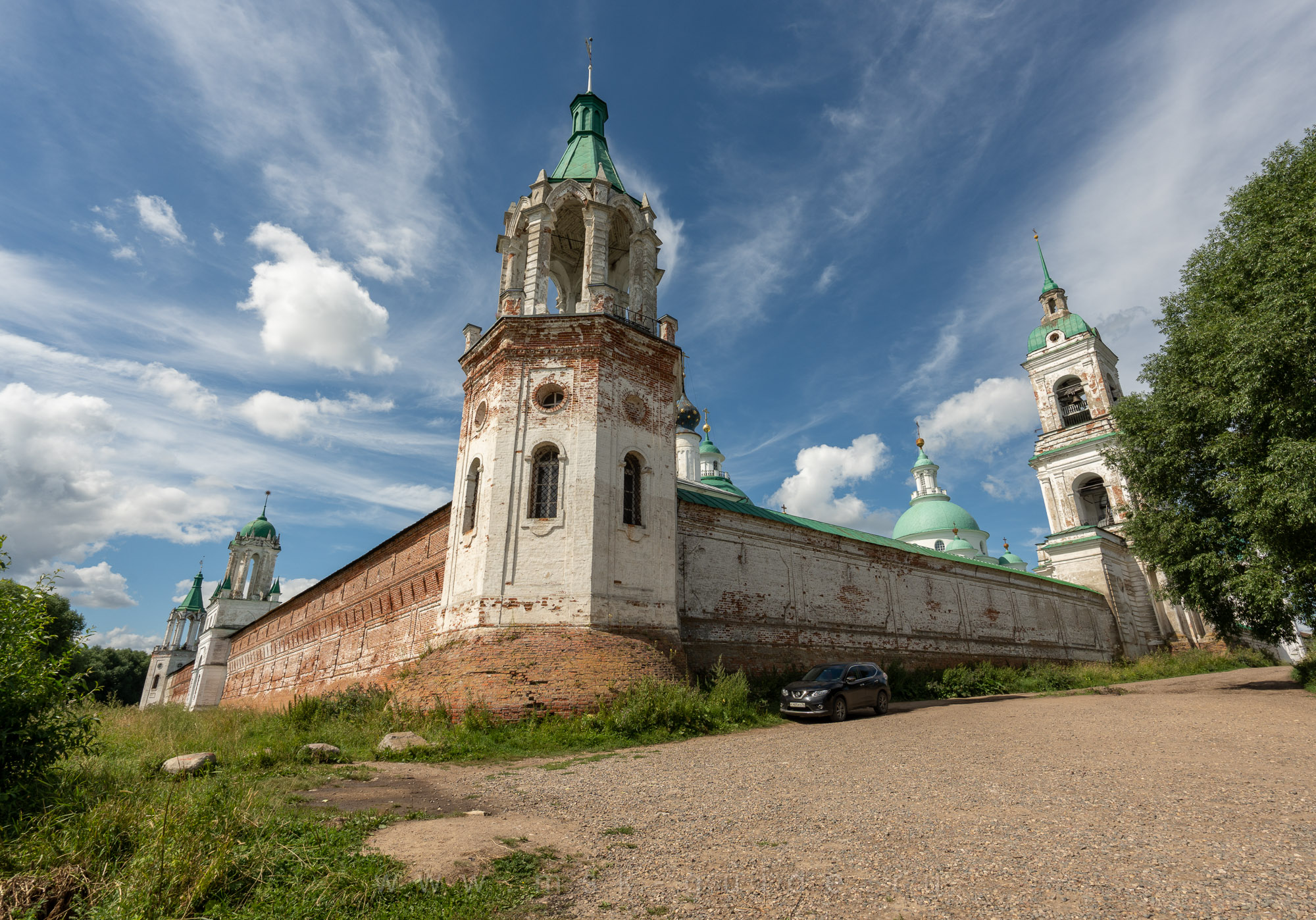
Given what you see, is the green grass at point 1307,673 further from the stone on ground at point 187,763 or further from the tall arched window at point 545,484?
the stone on ground at point 187,763

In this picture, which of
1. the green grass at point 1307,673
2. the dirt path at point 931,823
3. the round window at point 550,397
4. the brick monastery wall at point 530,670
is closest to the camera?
the dirt path at point 931,823

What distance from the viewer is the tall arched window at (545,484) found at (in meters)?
14.4

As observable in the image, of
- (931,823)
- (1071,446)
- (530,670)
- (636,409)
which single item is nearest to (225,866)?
(931,823)

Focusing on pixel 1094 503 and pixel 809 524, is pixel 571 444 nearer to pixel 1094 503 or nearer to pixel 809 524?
pixel 809 524

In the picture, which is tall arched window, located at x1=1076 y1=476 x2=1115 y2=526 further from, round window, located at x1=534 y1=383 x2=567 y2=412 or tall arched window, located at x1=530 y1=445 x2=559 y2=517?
tall arched window, located at x1=530 y1=445 x2=559 y2=517

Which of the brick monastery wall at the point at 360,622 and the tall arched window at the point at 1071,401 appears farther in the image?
the tall arched window at the point at 1071,401

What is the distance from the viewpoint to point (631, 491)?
15.3 m

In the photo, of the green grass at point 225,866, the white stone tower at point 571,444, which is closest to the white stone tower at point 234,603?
the white stone tower at point 571,444

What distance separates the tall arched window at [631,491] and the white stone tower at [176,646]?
66.7m

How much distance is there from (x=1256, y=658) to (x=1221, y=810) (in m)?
32.9

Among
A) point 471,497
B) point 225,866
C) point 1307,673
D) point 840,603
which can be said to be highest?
point 471,497

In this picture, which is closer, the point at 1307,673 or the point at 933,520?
the point at 1307,673

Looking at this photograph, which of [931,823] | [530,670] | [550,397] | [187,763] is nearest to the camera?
[931,823]

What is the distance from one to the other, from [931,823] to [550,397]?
12034mm
